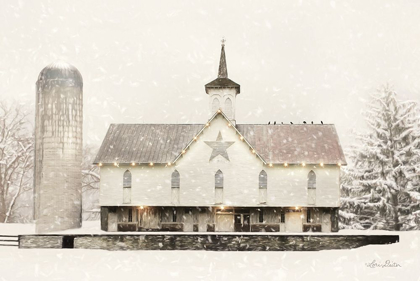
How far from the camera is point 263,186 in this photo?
131ft

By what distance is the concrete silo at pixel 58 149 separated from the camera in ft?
132

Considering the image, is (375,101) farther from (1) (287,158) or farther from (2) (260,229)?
(2) (260,229)

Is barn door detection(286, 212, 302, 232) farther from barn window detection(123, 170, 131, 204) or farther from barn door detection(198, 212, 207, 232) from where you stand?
barn window detection(123, 170, 131, 204)

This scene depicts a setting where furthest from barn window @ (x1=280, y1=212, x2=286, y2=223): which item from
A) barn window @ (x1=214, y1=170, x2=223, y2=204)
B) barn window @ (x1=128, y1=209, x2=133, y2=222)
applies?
barn window @ (x1=128, y1=209, x2=133, y2=222)

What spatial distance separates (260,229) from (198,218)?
3885mm

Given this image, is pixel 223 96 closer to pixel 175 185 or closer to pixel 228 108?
pixel 228 108

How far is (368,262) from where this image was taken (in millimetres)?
31453

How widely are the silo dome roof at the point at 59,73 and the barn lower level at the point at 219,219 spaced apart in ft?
28.3

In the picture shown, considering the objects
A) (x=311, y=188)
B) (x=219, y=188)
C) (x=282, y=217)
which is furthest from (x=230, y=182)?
(x=311, y=188)

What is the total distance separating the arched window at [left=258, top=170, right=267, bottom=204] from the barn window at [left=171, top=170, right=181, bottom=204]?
5.02 metres

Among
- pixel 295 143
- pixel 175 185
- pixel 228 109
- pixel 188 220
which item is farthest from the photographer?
pixel 228 109

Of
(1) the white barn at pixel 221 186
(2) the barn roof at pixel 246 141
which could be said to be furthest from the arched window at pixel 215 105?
(1) the white barn at pixel 221 186

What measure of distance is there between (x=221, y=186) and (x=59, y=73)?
40.9ft

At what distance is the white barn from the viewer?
39906 mm
